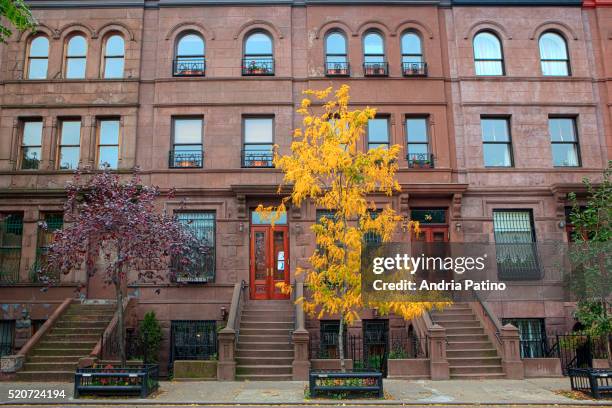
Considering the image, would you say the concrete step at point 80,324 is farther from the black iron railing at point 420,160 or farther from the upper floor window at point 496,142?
the upper floor window at point 496,142

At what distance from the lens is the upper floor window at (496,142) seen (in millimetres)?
19719

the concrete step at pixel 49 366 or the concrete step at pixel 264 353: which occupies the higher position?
the concrete step at pixel 264 353

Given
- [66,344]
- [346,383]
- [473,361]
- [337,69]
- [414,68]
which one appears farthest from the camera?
[414,68]

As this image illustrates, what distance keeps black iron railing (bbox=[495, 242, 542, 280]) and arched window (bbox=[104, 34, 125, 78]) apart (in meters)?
14.9

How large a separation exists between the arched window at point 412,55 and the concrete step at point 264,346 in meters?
10.6

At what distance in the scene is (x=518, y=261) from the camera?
733 inches

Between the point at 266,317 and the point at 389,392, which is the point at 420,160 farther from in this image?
the point at 389,392

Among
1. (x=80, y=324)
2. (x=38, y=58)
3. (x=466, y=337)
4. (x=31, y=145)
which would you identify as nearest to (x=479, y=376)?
(x=466, y=337)

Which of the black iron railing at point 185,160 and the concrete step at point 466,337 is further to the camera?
the black iron railing at point 185,160

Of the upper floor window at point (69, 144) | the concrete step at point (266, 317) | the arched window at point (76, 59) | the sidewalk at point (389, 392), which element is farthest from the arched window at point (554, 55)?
the upper floor window at point (69, 144)

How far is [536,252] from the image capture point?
1791 centimetres

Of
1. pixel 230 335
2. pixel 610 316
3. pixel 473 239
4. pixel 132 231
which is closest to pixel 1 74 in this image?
pixel 132 231

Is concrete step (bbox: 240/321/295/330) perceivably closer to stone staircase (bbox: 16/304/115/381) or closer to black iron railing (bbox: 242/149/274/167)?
stone staircase (bbox: 16/304/115/381)

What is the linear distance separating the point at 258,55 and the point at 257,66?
49 cm
